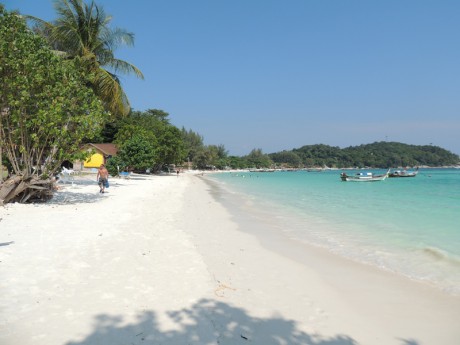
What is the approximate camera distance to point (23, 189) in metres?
11.5

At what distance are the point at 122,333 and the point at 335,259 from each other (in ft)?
16.8

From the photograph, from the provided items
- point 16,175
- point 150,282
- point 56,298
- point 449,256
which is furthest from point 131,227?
point 449,256

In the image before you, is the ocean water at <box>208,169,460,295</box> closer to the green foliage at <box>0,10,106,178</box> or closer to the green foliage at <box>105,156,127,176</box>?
the green foliage at <box>0,10,106,178</box>

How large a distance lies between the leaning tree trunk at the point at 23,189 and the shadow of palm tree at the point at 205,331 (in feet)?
31.2

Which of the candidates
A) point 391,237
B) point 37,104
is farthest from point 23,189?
point 391,237

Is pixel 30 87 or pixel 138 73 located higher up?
pixel 138 73

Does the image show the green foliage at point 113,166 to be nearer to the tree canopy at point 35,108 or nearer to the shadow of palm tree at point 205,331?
the tree canopy at point 35,108

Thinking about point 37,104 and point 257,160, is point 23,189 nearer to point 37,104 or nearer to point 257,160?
point 37,104

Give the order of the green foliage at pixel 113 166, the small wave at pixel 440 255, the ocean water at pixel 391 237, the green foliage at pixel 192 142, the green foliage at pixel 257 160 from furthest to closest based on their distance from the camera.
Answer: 1. the green foliage at pixel 257 160
2. the green foliage at pixel 192 142
3. the green foliage at pixel 113 166
4. the small wave at pixel 440 255
5. the ocean water at pixel 391 237

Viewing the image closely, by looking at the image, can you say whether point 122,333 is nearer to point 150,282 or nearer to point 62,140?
point 150,282

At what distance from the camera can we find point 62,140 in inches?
457

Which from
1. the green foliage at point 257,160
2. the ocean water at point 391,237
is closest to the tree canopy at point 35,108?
the ocean water at point 391,237

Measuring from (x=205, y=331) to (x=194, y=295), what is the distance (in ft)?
3.13

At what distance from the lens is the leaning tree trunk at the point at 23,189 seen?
11141mm
